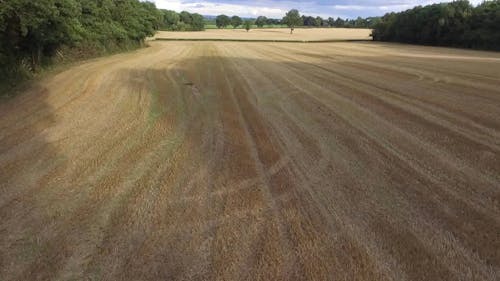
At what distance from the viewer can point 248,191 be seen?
191 inches

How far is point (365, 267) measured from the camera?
3375 mm

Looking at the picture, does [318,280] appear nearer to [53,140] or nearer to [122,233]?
[122,233]

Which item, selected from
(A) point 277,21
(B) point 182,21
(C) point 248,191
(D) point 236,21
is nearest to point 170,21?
(B) point 182,21

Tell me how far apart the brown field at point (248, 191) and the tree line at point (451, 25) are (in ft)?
149

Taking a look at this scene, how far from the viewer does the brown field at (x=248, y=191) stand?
3.44m

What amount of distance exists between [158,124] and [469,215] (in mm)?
6039

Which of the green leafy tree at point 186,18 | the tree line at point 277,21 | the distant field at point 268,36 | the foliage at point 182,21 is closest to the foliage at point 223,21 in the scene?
the tree line at point 277,21

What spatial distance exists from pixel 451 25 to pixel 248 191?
58.2 m

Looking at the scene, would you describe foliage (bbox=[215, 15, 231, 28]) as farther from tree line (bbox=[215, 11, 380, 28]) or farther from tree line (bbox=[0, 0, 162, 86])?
tree line (bbox=[0, 0, 162, 86])

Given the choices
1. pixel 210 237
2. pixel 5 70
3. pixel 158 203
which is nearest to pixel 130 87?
pixel 5 70

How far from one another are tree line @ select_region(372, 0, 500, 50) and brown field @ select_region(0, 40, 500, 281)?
45494 millimetres

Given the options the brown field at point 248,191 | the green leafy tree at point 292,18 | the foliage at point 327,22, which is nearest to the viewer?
the brown field at point 248,191

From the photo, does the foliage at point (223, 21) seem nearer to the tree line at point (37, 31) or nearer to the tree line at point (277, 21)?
the tree line at point (277, 21)

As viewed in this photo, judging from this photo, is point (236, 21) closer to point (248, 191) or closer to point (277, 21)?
point (277, 21)
